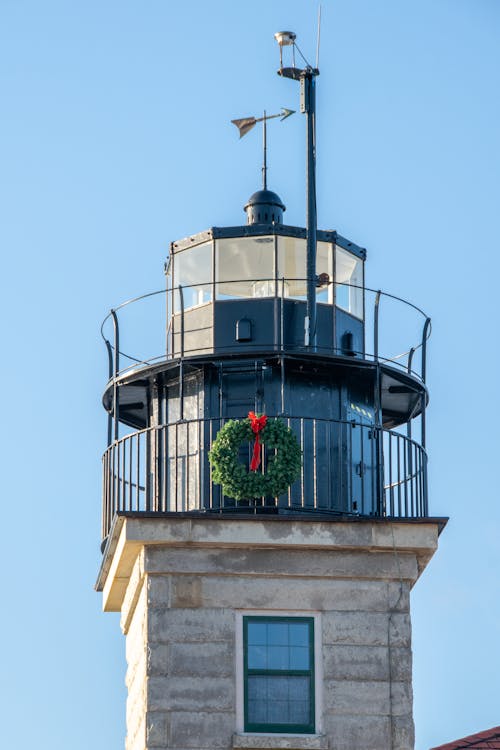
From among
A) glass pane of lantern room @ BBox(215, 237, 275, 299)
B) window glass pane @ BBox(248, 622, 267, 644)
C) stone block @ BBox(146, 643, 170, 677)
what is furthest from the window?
glass pane of lantern room @ BBox(215, 237, 275, 299)

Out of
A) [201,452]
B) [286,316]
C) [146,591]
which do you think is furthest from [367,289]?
Answer: [146,591]

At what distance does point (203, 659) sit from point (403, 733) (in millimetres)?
2393

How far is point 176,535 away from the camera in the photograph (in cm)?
2377

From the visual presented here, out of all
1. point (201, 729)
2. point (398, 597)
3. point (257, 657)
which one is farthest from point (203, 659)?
point (398, 597)

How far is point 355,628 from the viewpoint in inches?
939

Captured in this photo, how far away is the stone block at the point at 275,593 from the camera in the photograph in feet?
78.0

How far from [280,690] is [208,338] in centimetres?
451

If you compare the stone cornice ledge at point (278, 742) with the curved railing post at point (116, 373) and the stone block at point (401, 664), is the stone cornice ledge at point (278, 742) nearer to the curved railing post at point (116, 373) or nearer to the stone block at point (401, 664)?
the stone block at point (401, 664)

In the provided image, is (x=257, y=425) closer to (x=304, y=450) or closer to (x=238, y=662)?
(x=304, y=450)

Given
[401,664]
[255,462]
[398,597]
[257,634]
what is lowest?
[401,664]

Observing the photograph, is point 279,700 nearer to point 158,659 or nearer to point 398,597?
point 158,659

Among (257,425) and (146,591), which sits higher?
(257,425)

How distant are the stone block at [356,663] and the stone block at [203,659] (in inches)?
43.6

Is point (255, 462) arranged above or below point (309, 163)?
below
